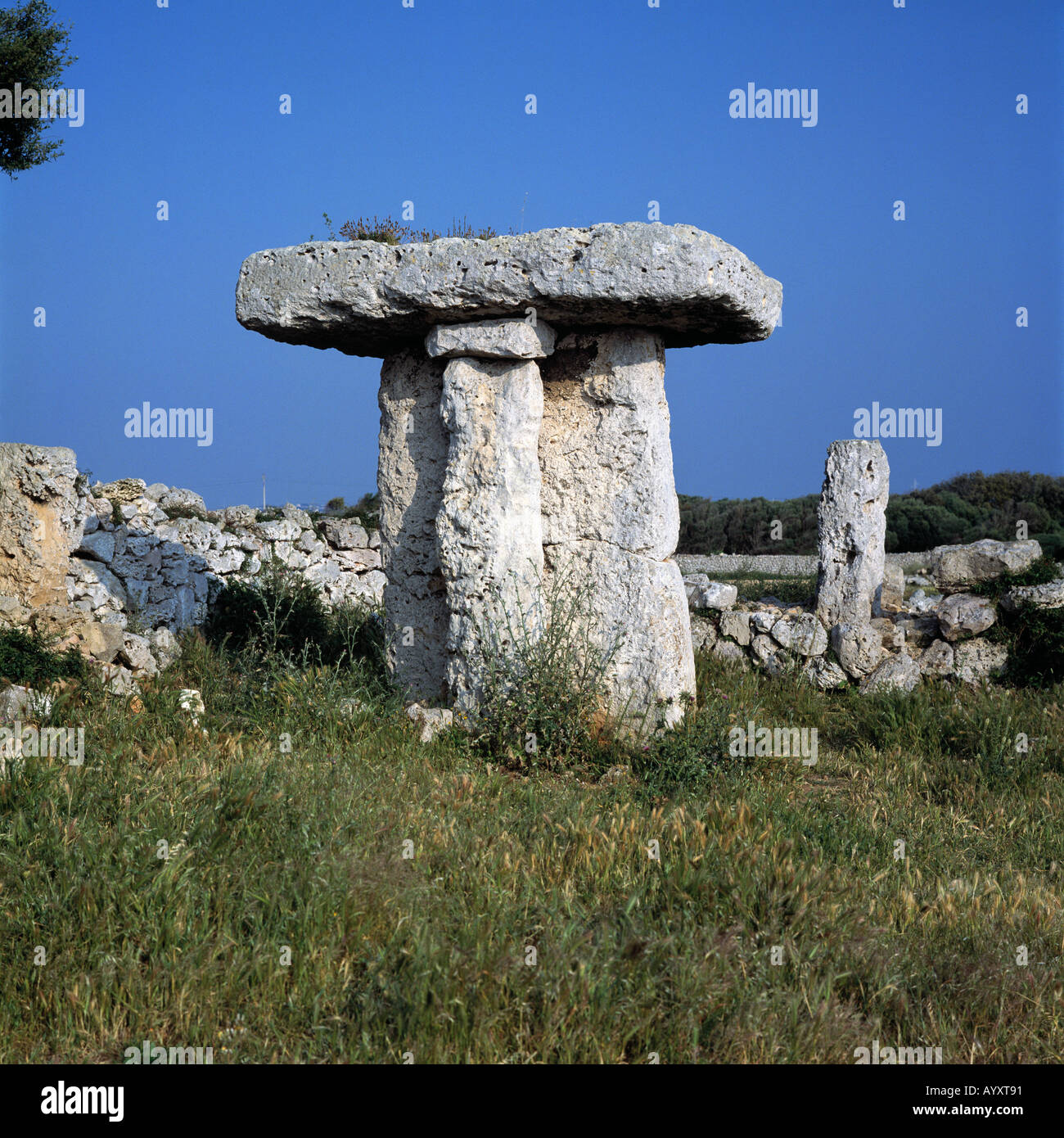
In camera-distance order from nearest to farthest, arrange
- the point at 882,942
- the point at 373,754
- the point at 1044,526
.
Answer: the point at 882,942 → the point at 373,754 → the point at 1044,526

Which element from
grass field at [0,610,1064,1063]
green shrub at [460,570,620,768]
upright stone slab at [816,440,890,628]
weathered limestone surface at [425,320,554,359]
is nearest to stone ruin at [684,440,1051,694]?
upright stone slab at [816,440,890,628]

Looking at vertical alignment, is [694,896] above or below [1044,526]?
below

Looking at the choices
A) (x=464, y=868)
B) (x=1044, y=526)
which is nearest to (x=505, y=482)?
(x=464, y=868)

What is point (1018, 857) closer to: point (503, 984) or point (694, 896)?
point (694, 896)

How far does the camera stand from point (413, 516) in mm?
7047

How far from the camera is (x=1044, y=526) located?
1029 inches

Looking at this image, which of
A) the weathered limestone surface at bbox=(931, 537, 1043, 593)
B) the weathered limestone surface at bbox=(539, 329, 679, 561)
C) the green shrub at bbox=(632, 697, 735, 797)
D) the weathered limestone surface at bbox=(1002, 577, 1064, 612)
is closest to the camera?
the green shrub at bbox=(632, 697, 735, 797)

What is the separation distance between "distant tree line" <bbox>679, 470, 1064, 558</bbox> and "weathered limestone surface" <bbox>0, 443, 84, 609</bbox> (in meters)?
18.4

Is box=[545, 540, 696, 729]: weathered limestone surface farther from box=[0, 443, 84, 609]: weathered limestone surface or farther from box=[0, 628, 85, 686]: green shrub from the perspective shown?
box=[0, 443, 84, 609]: weathered limestone surface

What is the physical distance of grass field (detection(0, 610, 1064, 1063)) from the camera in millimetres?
3176

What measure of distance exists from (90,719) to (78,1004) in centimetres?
312

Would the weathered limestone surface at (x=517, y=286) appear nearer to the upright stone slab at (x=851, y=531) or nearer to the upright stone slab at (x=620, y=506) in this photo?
the upright stone slab at (x=620, y=506)

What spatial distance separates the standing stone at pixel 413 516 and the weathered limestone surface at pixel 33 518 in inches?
133

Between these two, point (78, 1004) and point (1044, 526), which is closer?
point (78, 1004)
